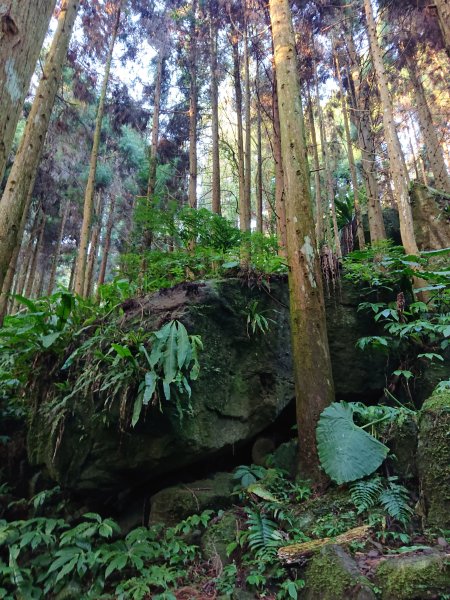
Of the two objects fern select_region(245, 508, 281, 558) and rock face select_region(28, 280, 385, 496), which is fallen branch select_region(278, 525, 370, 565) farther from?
rock face select_region(28, 280, 385, 496)

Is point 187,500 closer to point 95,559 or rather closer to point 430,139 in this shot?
point 95,559

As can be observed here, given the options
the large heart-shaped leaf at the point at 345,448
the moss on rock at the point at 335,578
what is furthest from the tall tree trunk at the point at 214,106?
the moss on rock at the point at 335,578

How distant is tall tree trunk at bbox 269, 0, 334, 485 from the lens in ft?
13.3

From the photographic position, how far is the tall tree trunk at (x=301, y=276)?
4043 millimetres

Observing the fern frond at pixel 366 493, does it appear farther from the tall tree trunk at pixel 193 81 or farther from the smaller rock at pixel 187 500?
the tall tree trunk at pixel 193 81

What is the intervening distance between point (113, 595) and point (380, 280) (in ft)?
15.3

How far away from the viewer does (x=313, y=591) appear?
104 inches

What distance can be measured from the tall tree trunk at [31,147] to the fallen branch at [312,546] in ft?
11.5

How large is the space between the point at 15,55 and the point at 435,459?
3992 millimetres

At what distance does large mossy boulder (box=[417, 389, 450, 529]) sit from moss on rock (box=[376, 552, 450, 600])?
0.50 meters

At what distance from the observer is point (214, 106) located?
41.2 ft

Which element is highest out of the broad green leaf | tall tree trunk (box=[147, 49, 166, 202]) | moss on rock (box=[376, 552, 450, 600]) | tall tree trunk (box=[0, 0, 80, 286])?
tall tree trunk (box=[147, 49, 166, 202])

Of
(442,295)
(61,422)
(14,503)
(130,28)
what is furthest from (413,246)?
(130,28)

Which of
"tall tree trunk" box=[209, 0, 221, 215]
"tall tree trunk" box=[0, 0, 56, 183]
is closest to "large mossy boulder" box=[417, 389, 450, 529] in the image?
"tall tree trunk" box=[0, 0, 56, 183]
